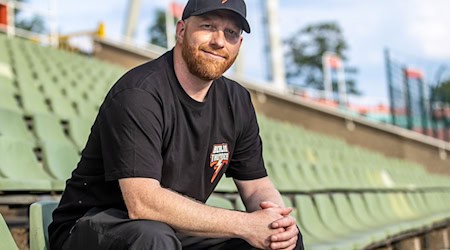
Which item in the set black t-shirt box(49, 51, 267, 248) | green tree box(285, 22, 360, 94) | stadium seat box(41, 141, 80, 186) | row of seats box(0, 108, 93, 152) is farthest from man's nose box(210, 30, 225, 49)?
green tree box(285, 22, 360, 94)

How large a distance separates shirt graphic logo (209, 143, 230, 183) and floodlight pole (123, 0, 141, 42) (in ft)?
48.0

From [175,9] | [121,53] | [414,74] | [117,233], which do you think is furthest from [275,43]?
[117,233]

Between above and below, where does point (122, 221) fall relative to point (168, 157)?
below

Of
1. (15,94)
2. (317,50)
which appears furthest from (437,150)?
(317,50)

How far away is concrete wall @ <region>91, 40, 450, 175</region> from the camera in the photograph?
1038 cm

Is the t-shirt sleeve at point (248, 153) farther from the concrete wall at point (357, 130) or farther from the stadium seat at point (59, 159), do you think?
the concrete wall at point (357, 130)

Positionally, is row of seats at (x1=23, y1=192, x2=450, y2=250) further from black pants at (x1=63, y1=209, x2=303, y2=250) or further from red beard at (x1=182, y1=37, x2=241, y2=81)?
red beard at (x1=182, y1=37, x2=241, y2=81)

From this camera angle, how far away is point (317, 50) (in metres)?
38.7

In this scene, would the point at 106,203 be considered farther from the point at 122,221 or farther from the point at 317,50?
the point at 317,50

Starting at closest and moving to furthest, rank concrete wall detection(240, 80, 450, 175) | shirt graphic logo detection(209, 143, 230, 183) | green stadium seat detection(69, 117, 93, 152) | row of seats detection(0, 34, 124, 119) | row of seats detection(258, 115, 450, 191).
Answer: shirt graphic logo detection(209, 143, 230, 183) → green stadium seat detection(69, 117, 93, 152) → row of seats detection(258, 115, 450, 191) → row of seats detection(0, 34, 124, 119) → concrete wall detection(240, 80, 450, 175)

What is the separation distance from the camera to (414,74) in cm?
1021

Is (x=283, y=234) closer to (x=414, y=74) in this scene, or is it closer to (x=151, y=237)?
(x=151, y=237)

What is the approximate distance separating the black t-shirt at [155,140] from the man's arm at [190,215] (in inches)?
1.5

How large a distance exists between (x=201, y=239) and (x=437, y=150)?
30.0 feet
